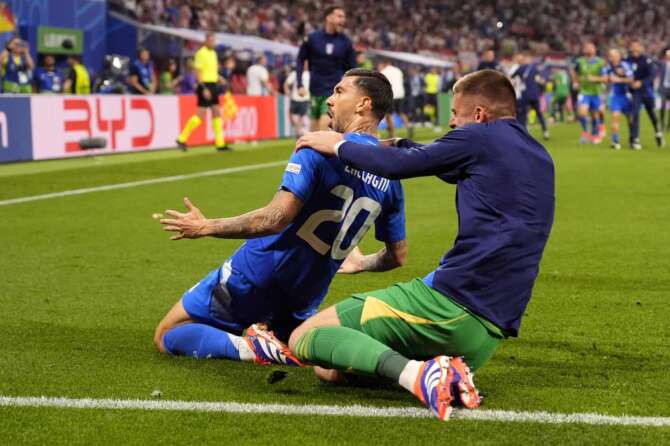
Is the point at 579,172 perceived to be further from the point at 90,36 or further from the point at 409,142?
the point at 90,36

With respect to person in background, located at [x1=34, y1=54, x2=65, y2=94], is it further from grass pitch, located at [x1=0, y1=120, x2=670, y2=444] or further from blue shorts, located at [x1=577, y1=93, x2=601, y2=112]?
grass pitch, located at [x1=0, y1=120, x2=670, y2=444]

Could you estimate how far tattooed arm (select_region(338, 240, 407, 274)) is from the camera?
17.2 ft

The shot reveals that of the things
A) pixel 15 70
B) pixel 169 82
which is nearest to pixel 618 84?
pixel 15 70

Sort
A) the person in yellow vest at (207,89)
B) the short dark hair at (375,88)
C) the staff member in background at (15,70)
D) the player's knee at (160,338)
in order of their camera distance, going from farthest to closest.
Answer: the staff member in background at (15,70) → the person in yellow vest at (207,89) → the player's knee at (160,338) → the short dark hair at (375,88)

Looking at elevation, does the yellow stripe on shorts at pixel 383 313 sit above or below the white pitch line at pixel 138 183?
above

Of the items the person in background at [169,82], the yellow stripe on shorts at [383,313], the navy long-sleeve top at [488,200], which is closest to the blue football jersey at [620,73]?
the person in background at [169,82]

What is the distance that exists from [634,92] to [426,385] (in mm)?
20167

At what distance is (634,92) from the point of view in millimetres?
23266

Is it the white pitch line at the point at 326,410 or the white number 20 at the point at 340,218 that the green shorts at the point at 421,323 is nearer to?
the white pitch line at the point at 326,410

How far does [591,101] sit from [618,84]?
121 centimetres

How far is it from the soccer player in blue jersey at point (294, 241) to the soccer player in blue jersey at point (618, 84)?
19.1 m

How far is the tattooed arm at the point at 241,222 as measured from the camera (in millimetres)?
4570

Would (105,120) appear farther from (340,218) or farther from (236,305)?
(340,218)

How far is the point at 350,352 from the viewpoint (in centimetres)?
440
